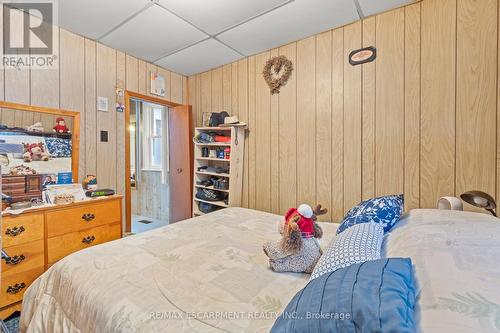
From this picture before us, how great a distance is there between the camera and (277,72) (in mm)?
2609

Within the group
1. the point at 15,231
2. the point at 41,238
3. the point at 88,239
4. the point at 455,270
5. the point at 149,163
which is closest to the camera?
the point at 455,270

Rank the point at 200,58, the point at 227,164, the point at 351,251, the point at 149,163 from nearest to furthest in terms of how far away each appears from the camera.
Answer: the point at 351,251
the point at 200,58
the point at 227,164
the point at 149,163

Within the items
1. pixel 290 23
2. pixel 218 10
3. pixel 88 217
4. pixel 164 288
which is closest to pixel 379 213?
pixel 164 288

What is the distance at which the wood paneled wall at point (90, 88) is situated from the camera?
6.84 feet

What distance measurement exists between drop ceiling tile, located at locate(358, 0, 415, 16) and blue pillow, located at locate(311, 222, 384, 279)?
1852mm

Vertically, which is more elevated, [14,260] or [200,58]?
[200,58]

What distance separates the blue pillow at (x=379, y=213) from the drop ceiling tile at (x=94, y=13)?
2268mm

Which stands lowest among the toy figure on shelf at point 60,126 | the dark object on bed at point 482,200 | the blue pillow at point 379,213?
the blue pillow at point 379,213

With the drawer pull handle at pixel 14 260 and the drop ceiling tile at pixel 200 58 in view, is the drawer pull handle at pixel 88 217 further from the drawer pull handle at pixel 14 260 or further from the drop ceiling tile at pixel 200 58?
the drop ceiling tile at pixel 200 58

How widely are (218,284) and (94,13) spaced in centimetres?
244

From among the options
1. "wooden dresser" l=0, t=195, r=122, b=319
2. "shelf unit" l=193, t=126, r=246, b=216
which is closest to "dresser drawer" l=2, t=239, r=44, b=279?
"wooden dresser" l=0, t=195, r=122, b=319

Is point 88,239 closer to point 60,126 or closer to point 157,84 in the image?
point 60,126

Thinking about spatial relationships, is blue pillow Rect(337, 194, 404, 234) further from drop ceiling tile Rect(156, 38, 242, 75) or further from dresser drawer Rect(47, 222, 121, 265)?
drop ceiling tile Rect(156, 38, 242, 75)

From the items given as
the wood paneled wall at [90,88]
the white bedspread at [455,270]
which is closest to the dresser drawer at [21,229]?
the wood paneled wall at [90,88]
